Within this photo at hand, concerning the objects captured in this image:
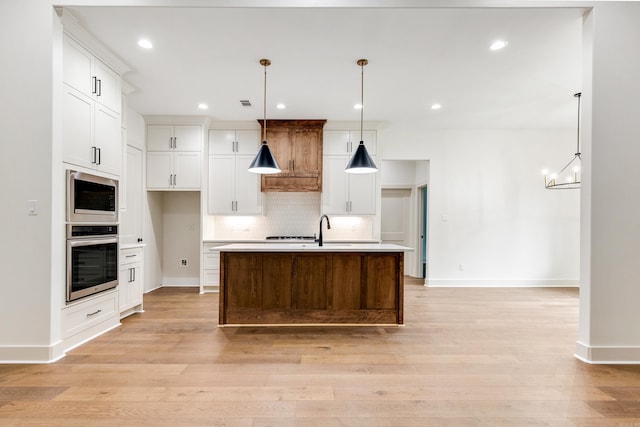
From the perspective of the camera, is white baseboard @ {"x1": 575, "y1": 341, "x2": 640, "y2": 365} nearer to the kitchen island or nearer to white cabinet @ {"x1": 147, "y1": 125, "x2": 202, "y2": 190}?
the kitchen island

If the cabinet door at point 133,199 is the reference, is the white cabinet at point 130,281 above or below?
below

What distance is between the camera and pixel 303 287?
3561 millimetres

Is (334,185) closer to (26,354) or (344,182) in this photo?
(344,182)

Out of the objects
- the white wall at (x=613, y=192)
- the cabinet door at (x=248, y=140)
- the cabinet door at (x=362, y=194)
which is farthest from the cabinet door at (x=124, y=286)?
the white wall at (x=613, y=192)

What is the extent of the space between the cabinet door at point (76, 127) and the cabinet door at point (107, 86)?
0.22 meters

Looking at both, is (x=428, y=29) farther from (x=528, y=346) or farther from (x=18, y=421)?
(x=18, y=421)

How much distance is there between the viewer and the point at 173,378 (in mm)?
2373

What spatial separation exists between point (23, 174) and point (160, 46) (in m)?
1.72

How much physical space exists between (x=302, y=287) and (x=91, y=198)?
7.50 ft

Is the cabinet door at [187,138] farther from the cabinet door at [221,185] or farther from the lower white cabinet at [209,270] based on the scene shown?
the lower white cabinet at [209,270]

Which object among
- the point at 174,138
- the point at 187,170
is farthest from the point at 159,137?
the point at 187,170

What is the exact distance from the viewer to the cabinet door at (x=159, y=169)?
18.1 feet

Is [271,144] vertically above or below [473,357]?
above

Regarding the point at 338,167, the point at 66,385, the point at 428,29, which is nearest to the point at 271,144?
the point at 338,167
